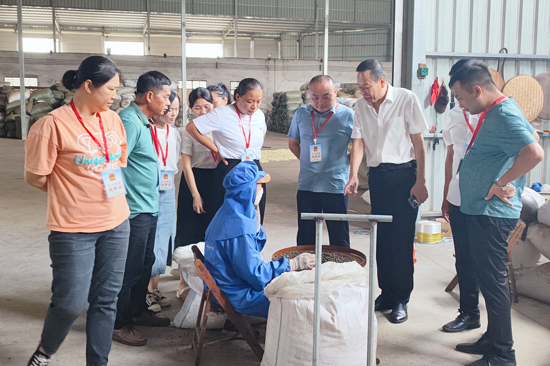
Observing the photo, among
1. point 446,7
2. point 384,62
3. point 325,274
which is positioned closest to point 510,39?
point 446,7

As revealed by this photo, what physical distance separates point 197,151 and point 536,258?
8.77 ft

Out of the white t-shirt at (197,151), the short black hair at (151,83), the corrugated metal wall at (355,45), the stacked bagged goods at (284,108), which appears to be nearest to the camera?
the short black hair at (151,83)

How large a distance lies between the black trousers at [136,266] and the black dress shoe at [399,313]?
1.54 metres

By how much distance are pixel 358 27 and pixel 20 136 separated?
48.6ft

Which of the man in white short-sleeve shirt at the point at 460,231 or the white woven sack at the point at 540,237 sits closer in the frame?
the man in white short-sleeve shirt at the point at 460,231

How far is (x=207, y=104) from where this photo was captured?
4.23m

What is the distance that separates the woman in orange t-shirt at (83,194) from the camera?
7.43 feet

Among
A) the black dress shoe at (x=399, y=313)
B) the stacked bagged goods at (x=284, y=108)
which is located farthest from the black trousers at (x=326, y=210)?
the stacked bagged goods at (x=284, y=108)

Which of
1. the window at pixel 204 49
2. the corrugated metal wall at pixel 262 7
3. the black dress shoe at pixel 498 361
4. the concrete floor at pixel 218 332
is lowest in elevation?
the concrete floor at pixel 218 332

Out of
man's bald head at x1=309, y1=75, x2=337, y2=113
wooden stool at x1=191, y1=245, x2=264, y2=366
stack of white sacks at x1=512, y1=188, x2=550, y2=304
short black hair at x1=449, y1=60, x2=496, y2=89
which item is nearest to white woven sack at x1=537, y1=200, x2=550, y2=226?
stack of white sacks at x1=512, y1=188, x2=550, y2=304

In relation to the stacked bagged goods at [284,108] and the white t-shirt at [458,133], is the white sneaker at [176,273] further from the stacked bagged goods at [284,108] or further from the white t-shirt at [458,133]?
the stacked bagged goods at [284,108]

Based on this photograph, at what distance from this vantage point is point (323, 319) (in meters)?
2.42

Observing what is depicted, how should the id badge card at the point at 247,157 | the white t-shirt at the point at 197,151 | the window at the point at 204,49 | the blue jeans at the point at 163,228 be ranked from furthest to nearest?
the window at the point at 204,49 < the white t-shirt at the point at 197,151 < the id badge card at the point at 247,157 < the blue jeans at the point at 163,228

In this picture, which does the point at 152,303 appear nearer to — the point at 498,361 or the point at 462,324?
the point at 462,324
